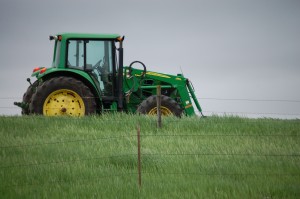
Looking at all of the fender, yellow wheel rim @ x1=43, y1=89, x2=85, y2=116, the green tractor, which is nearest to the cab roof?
the green tractor

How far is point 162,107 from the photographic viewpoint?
14891 millimetres

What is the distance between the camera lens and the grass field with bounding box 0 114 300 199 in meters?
7.71

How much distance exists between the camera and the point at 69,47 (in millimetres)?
14641

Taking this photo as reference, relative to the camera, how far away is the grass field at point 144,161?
25.3 ft

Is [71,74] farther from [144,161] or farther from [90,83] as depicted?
[144,161]

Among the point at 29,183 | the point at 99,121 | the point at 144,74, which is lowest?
the point at 29,183

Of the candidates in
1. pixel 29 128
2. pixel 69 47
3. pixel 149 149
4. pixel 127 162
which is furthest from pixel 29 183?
pixel 69 47

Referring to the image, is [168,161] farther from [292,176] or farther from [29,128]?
[29,128]

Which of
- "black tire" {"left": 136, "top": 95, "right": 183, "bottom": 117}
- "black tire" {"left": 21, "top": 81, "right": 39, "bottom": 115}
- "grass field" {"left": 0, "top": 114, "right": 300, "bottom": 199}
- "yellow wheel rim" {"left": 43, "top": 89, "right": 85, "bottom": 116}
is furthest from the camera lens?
"black tire" {"left": 21, "top": 81, "right": 39, "bottom": 115}

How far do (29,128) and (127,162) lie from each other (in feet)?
14.1

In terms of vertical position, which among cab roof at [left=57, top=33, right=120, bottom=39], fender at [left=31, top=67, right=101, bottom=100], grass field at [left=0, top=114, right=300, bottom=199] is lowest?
grass field at [left=0, top=114, right=300, bottom=199]

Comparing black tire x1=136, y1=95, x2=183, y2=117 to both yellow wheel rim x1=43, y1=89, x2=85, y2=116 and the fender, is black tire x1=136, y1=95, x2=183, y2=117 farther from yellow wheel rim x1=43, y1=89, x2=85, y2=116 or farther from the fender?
yellow wheel rim x1=43, y1=89, x2=85, y2=116

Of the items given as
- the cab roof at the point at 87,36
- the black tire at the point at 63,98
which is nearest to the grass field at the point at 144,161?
the black tire at the point at 63,98

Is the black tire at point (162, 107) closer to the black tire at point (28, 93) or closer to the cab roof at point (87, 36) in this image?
the cab roof at point (87, 36)
